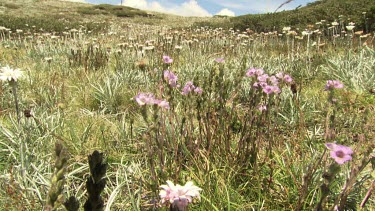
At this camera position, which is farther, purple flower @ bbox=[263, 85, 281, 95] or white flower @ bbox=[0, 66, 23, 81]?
white flower @ bbox=[0, 66, 23, 81]

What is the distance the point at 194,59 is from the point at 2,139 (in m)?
4.60

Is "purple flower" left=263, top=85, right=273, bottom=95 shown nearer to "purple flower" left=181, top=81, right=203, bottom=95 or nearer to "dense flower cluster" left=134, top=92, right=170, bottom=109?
"purple flower" left=181, top=81, right=203, bottom=95

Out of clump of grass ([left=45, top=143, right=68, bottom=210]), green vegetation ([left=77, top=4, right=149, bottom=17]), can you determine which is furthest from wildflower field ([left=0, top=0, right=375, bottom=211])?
green vegetation ([left=77, top=4, right=149, bottom=17])

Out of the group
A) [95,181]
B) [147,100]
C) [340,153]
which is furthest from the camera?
[147,100]

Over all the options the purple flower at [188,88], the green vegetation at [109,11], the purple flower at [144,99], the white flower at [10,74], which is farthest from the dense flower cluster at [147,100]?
the green vegetation at [109,11]

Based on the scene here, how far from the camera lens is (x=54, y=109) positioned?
3.67 m

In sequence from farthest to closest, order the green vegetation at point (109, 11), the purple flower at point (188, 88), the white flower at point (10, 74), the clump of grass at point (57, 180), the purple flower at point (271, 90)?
the green vegetation at point (109, 11) → the white flower at point (10, 74) → the purple flower at point (188, 88) → the purple flower at point (271, 90) → the clump of grass at point (57, 180)

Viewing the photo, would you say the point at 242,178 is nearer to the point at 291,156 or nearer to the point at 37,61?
the point at 291,156

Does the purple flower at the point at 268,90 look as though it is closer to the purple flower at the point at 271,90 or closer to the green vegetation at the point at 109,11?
the purple flower at the point at 271,90

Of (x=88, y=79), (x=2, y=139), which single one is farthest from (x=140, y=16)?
(x=2, y=139)

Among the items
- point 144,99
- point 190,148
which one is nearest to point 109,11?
point 190,148

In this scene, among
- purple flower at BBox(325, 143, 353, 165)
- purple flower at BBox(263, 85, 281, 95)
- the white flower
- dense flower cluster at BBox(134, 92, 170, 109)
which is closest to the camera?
purple flower at BBox(325, 143, 353, 165)

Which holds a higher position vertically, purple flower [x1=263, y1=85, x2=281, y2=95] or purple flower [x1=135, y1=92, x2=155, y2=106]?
purple flower [x1=263, y1=85, x2=281, y2=95]

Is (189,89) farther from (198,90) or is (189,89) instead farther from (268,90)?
(268,90)
